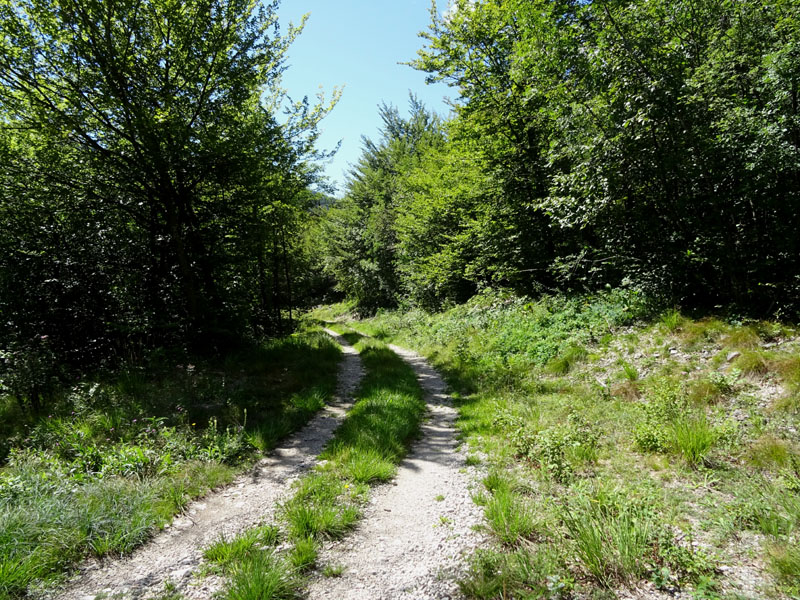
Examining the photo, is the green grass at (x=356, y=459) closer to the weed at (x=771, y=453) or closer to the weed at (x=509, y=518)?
the weed at (x=509, y=518)

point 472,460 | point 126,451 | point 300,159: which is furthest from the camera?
point 300,159

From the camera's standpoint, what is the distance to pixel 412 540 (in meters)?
3.58

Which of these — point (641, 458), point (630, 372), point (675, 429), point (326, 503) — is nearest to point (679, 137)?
point (630, 372)

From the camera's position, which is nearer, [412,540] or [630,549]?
[630,549]

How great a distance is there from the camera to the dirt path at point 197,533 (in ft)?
9.71

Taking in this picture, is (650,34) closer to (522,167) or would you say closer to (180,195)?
(522,167)

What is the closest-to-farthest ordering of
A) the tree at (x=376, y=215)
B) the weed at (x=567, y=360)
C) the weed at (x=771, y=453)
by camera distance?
the weed at (x=771, y=453)
the weed at (x=567, y=360)
the tree at (x=376, y=215)

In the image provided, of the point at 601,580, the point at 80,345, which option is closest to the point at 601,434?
the point at 601,580

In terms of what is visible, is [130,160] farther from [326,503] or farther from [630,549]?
[630,549]

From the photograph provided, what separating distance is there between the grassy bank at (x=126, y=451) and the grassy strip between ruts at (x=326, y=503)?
1.22m

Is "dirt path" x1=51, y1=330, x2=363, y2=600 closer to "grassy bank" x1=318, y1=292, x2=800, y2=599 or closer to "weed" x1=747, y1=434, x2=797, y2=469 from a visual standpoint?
"grassy bank" x1=318, y1=292, x2=800, y2=599

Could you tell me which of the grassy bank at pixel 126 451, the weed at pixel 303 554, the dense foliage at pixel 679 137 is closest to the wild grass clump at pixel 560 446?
the weed at pixel 303 554

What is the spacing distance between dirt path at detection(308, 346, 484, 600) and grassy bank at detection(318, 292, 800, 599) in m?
0.28

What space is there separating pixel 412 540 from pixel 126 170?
1149 centimetres
